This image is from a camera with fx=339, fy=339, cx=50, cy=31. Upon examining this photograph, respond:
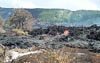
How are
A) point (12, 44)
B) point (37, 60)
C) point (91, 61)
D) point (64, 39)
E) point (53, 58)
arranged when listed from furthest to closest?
point (64, 39) → point (12, 44) → point (91, 61) → point (37, 60) → point (53, 58)

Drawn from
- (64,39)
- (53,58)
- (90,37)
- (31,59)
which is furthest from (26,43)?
A: (53,58)

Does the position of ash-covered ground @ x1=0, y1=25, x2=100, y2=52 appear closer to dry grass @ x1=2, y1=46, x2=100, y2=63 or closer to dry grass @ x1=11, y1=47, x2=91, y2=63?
dry grass @ x1=2, y1=46, x2=100, y2=63

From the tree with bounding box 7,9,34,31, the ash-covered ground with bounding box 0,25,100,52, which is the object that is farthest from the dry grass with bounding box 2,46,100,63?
the tree with bounding box 7,9,34,31

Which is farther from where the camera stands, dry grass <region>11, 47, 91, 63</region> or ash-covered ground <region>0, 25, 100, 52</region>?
ash-covered ground <region>0, 25, 100, 52</region>

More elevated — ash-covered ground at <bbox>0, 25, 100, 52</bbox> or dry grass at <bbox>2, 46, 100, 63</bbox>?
dry grass at <bbox>2, 46, 100, 63</bbox>

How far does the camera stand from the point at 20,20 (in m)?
116

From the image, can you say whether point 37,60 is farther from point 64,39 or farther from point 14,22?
point 14,22

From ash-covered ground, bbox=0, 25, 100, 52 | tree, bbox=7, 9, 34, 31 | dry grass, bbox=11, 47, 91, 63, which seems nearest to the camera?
dry grass, bbox=11, 47, 91, 63

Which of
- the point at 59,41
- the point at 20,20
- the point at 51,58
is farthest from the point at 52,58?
the point at 20,20

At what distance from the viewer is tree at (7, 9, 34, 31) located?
115m

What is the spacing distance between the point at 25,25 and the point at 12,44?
5072cm

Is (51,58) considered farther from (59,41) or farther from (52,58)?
(59,41)

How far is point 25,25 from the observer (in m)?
117

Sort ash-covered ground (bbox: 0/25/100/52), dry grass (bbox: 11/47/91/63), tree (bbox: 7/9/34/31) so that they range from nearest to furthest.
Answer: dry grass (bbox: 11/47/91/63), ash-covered ground (bbox: 0/25/100/52), tree (bbox: 7/9/34/31)
